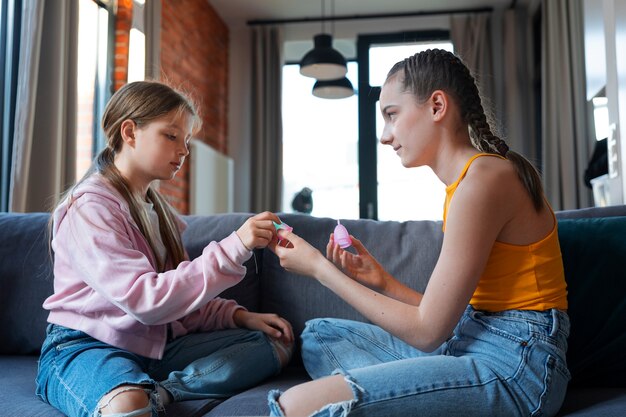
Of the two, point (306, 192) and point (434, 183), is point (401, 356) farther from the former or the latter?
point (434, 183)

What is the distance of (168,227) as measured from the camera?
5.22 ft

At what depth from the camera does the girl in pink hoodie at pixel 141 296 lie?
1225 mm

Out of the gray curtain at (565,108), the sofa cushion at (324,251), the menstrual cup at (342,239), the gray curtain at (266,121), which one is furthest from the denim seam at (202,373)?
the gray curtain at (266,121)

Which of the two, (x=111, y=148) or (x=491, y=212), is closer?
(x=491, y=212)

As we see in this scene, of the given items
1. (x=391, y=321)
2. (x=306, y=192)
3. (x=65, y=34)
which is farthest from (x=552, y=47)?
(x=391, y=321)

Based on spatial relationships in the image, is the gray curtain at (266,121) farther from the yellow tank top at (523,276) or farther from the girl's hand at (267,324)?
the yellow tank top at (523,276)

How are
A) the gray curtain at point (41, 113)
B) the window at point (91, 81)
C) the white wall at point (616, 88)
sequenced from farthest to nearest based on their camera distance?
the window at point (91, 81), the gray curtain at point (41, 113), the white wall at point (616, 88)

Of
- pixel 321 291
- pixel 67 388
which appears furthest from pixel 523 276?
pixel 67 388

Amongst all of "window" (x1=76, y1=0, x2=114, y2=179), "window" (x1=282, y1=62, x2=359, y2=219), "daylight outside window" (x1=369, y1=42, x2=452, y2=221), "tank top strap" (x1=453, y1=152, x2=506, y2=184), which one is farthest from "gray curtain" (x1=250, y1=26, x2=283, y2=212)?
"tank top strap" (x1=453, y1=152, x2=506, y2=184)

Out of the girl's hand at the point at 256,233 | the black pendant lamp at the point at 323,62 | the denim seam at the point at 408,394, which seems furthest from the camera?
the black pendant lamp at the point at 323,62

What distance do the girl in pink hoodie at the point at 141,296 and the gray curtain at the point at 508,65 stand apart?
4.71m

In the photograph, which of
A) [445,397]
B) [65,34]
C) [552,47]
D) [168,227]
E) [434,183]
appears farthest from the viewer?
[434,183]

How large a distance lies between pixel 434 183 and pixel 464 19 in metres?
1.56

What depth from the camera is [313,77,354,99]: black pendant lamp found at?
4.73 m
